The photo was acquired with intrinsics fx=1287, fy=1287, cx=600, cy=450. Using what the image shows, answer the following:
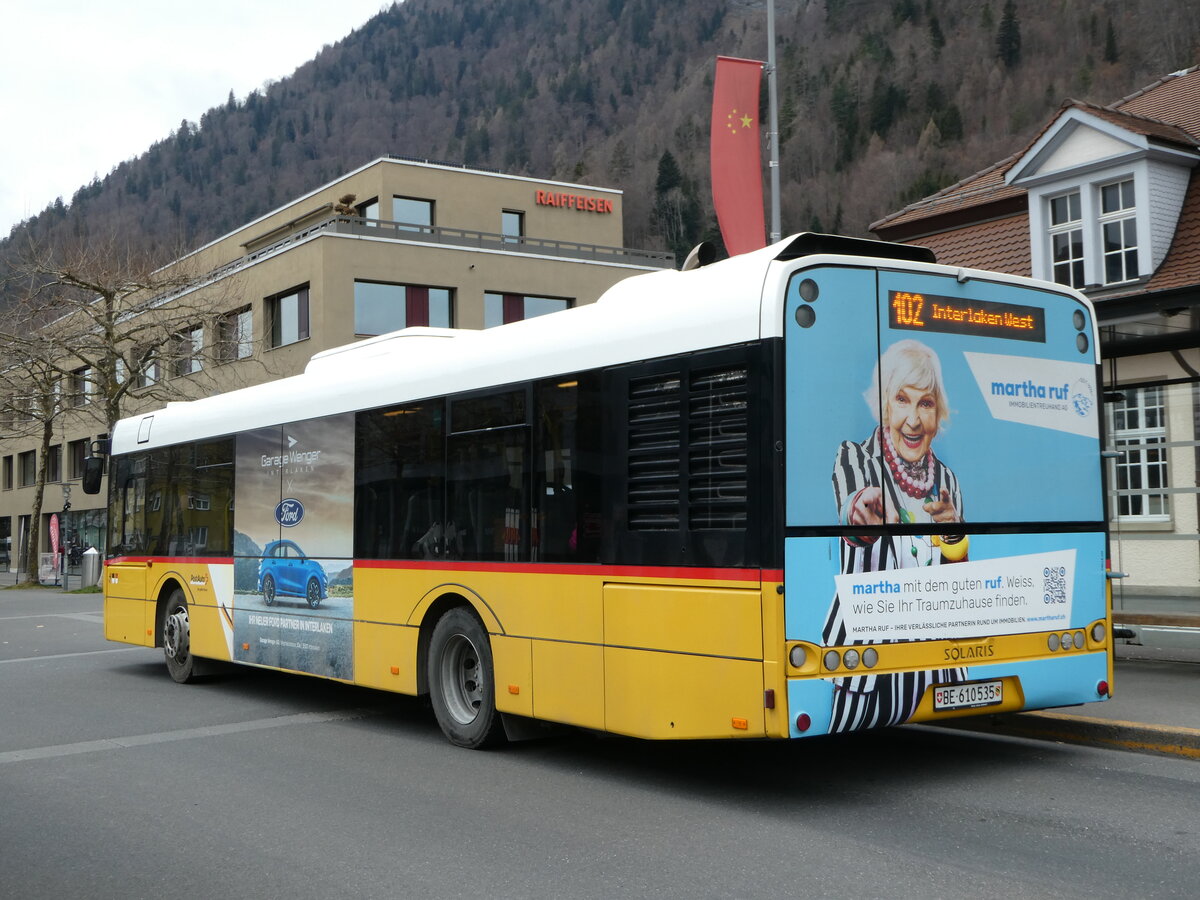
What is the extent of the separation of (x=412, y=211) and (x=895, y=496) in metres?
40.8

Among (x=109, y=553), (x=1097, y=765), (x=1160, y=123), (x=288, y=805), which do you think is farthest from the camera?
(x=1160, y=123)

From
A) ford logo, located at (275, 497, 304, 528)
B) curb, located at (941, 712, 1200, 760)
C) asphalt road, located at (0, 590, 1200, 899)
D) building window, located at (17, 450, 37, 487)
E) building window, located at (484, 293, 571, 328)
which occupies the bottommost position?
asphalt road, located at (0, 590, 1200, 899)

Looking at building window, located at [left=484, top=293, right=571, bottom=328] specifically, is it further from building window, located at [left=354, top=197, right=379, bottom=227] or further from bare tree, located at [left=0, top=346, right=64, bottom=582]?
bare tree, located at [left=0, top=346, right=64, bottom=582]

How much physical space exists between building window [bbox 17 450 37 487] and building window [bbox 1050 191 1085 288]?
5941 cm

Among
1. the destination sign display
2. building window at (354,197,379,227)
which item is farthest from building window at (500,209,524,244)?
the destination sign display

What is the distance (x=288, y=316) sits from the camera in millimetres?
42375

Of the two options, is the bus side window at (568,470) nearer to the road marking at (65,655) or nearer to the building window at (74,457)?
the road marking at (65,655)

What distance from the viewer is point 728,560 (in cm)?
670

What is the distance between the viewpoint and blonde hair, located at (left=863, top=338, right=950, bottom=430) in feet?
22.7

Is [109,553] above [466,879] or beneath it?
above

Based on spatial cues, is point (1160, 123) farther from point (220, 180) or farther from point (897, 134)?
point (220, 180)

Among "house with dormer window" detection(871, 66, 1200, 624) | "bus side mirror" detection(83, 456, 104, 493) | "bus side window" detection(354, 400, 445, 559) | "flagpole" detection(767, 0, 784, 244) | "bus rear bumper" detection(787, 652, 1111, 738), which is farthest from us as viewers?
"flagpole" detection(767, 0, 784, 244)

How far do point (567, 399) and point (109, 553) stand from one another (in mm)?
9164

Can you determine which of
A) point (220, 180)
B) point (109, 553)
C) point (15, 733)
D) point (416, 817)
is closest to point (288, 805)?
point (416, 817)
